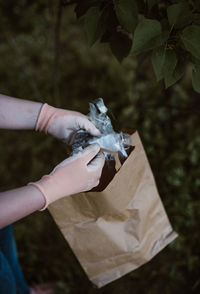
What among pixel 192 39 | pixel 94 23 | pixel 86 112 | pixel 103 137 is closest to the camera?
pixel 192 39

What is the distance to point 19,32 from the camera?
2760 millimetres

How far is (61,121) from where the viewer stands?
3.26 feet

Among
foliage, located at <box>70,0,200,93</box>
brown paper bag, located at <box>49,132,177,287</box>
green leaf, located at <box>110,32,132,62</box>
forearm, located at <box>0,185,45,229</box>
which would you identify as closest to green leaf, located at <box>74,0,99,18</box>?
foliage, located at <box>70,0,200,93</box>

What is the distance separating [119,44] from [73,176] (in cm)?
44

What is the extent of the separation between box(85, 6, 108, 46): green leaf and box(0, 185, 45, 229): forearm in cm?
44

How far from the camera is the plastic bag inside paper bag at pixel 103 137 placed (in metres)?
0.87

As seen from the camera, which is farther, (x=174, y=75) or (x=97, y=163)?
(x=97, y=163)

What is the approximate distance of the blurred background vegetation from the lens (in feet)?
4.70

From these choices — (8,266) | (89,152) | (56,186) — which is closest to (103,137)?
(89,152)

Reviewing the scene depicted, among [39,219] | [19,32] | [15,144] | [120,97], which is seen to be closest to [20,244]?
[39,219]

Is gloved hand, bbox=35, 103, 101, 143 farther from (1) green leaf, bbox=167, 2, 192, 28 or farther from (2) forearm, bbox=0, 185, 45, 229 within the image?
(1) green leaf, bbox=167, 2, 192, 28

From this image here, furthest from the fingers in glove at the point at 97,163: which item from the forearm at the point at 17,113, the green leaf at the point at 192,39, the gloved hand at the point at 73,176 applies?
the green leaf at the point at 192,39

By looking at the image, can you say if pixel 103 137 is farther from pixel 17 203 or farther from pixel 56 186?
pixel 17 203

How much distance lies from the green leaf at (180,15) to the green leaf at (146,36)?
0.13 ft
